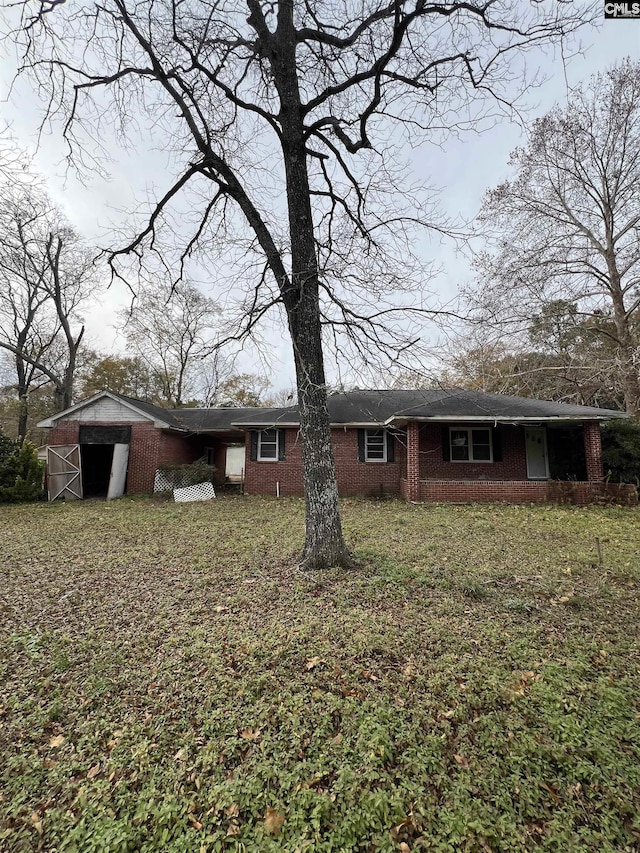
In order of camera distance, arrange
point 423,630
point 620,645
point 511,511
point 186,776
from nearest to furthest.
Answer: point 186,776 < point 620,645 < point 423,630 < point 511,511

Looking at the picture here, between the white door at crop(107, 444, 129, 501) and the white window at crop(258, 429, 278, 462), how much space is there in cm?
526

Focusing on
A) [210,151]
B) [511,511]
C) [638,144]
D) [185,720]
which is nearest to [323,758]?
[185,720]

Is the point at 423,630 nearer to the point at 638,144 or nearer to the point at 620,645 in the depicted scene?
the point at 620,645

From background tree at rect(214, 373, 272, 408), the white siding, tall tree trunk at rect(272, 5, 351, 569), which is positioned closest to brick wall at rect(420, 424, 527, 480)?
tall tree trunk at rect(272, 5, 351, 569)

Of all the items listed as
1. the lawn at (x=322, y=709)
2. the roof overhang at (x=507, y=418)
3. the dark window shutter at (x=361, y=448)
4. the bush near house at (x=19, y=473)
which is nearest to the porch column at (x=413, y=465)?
the roof overhang at (x=507, y=418)

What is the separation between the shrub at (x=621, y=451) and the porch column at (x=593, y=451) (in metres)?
0.36

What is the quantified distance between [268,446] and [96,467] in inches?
323

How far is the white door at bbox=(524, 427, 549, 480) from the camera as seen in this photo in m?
Answer: 13.2

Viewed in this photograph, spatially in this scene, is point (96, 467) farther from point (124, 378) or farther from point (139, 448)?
point (124, 378)

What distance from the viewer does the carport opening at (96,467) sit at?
1553cm

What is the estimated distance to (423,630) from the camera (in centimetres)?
367

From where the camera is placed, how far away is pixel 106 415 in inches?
581

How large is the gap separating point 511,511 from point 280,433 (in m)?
8.19

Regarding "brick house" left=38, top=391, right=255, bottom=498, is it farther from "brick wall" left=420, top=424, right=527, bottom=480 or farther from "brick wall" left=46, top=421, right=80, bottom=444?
"brick wall" left=420, top=424, right=527, bottom=480
